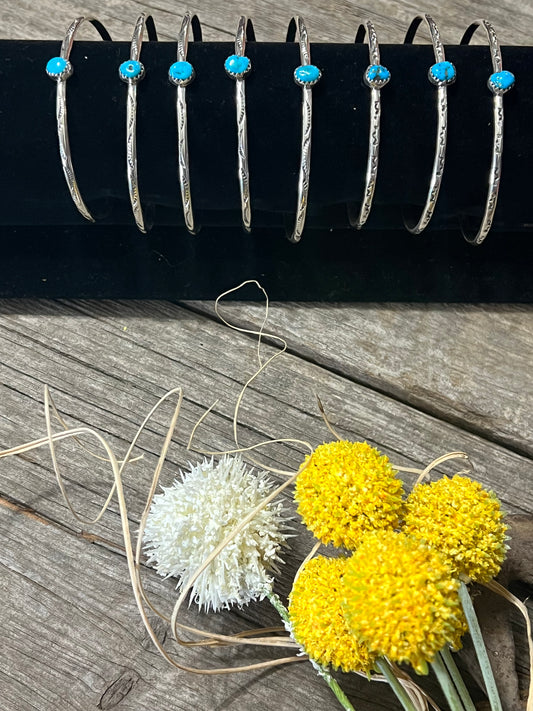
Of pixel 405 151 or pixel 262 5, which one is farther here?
pixel 262 5

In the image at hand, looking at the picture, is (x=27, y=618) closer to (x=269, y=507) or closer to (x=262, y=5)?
(x=269, y=507)

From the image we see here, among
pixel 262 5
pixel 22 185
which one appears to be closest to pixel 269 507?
pixel 22 185

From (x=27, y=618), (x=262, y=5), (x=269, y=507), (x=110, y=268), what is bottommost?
(x=27, y=618)

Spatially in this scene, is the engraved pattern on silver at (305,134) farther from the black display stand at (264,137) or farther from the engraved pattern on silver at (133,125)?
the engraved pattern on silver at (133,125)

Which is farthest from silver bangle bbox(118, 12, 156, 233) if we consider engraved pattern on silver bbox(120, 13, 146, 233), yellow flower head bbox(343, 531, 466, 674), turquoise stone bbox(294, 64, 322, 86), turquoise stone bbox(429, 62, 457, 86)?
yellow flower head bbox(343, 531, 466, 674)

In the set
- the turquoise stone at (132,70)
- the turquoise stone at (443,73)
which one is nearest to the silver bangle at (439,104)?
the turquoise stone at (443,73)
